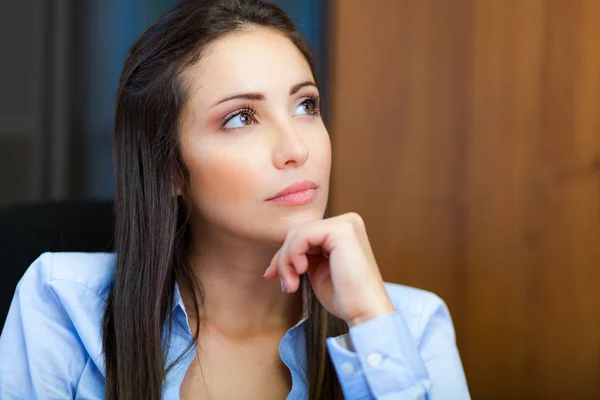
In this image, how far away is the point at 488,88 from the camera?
188cm

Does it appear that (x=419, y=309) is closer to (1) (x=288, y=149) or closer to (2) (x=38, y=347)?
(1) (x=288, y=149)

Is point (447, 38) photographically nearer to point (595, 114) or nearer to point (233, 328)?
point (595, 114)

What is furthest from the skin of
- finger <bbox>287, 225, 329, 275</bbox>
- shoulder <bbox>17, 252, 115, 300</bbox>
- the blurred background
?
the blurred background

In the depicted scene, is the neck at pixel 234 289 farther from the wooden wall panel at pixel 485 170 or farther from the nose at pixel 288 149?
the wooden wall panel at pixel 485 170

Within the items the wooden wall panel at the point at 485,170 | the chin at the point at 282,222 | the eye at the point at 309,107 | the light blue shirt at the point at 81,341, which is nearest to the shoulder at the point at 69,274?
the light blue shirt at the point at 81,341

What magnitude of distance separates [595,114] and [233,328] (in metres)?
1.08

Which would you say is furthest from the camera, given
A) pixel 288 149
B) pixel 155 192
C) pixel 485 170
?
pixel 485 170

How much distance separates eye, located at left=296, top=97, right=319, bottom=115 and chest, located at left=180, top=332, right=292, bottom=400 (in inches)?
17.5

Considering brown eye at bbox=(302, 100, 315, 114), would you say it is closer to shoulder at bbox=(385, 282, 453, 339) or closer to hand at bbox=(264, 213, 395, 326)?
hand at bbox=(264, 213, 395, 326)

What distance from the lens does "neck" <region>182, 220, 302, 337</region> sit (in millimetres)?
1350

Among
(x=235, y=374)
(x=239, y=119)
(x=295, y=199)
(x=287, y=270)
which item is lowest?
(x=235, y=374)

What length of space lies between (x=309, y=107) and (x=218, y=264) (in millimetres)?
344

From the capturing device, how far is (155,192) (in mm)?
1304

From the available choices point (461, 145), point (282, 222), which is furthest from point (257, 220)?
point (461, 145)
